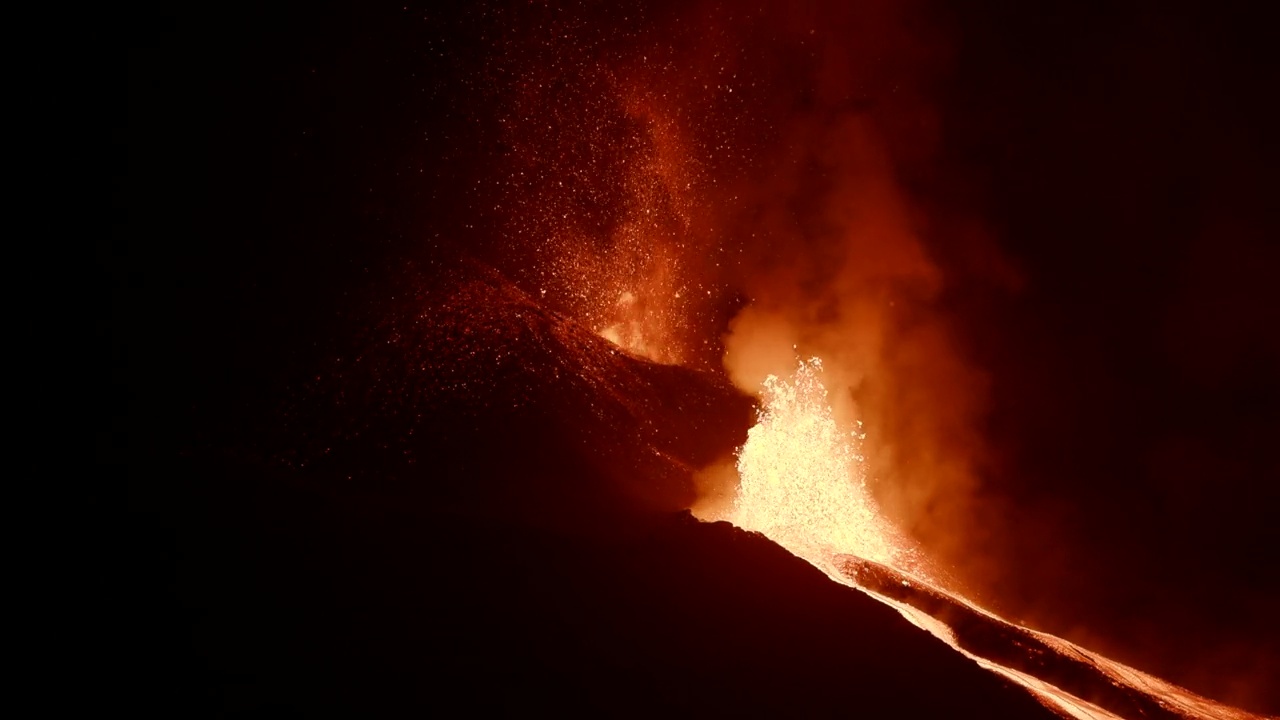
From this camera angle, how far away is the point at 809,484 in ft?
65.2

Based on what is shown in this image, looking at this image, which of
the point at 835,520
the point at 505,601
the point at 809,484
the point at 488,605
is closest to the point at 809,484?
the point at 809,484

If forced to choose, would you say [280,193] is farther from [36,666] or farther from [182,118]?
[36,666]

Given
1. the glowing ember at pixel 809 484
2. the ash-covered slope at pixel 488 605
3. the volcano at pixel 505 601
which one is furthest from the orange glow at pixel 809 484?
the ash-covered slope at pixel 488 605

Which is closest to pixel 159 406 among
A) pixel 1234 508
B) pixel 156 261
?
pixel 156 261

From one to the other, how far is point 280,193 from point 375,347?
3.37m

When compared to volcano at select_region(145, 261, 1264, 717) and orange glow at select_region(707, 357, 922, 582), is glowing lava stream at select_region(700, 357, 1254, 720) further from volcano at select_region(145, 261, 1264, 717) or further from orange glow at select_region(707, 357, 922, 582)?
volcano at select_region(145, 261, 1264, 717)

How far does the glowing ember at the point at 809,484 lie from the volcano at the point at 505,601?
13.8 ft

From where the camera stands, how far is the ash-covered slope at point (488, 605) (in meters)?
4.95

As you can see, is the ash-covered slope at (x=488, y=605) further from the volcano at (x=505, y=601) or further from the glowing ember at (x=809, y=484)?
the glowing ember at (x=809, y=484)

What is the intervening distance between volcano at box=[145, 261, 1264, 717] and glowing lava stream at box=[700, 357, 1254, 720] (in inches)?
8.2

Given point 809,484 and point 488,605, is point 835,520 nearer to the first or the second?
point 809,484

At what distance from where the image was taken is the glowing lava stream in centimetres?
1009

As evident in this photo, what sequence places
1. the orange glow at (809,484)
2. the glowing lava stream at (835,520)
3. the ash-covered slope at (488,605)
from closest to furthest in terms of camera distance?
1. the ash-covered slope at (488,605)
2. the glowing lava stream at (835,520)
3. the orange glow at (809,484)

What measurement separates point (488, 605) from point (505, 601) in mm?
134
